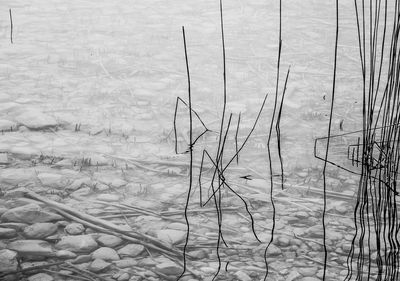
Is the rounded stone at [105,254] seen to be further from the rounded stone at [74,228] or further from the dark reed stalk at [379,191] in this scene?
the dark reed stalk at [379,191]

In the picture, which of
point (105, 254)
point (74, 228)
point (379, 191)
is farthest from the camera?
point (74, 228)

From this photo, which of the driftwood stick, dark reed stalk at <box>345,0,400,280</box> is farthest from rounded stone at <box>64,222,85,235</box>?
dark reed stalk at <box>345,0,400,280</box>

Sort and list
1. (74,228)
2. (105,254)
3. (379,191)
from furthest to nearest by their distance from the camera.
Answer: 1. (74,228)
2. (105,254)
3. (379,191)

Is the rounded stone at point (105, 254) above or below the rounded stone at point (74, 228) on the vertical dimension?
below

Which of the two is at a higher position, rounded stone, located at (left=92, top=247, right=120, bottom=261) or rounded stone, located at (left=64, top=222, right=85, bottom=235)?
rounded stone, located at (left=64, top=222, right=85, bottom=235)

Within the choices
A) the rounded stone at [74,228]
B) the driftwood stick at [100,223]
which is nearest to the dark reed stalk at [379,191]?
the driftwood stick at [100,223]

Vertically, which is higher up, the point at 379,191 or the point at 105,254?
the point at 379,191

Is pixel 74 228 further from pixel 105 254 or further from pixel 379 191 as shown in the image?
pixel 379 191

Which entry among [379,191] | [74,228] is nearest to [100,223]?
[74,228]

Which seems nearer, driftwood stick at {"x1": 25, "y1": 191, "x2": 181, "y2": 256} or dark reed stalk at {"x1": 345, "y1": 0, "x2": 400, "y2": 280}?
dark reed stalk at {"x1": 345, "y1": 0, "x2": 400, "y2": 280}

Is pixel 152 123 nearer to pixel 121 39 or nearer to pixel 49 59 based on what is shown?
pixel 49 59

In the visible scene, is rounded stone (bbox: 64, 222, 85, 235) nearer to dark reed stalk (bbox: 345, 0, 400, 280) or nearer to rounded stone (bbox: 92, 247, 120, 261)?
rounded stone (bbox: 92, 247, 120, 261)

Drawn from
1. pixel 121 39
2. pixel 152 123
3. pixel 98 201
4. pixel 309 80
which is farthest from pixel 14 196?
pixel 121 39

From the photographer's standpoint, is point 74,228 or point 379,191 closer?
point 379,191
